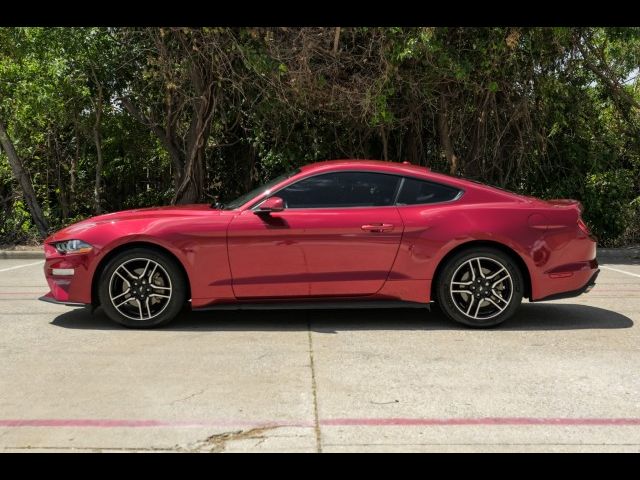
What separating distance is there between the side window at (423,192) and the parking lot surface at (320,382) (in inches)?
45.0

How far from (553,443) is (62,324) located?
4.58 meters

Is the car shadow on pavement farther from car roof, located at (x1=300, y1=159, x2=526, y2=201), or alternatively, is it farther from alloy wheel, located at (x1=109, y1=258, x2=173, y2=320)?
car roof, located at (x1=300, y1=159, x2=526, y2=201)

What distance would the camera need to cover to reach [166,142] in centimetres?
1405

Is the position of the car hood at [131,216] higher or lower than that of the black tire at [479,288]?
higher

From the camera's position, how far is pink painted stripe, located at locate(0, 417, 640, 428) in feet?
12.7

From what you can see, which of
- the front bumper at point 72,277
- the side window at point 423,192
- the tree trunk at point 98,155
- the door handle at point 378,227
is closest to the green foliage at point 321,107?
the tree trunk at point 98,155

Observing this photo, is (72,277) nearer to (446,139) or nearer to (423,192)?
(423,192)

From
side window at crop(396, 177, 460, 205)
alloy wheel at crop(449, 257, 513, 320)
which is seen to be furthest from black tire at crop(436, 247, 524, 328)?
side window at crop(396, 177, 460, 205)

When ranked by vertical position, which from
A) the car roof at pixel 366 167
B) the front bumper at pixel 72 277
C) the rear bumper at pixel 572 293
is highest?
the car roof at pixel 366 167

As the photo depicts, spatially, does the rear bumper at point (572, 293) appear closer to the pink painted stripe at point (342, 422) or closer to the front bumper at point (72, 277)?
the pink painted stripe at point (342, 422)

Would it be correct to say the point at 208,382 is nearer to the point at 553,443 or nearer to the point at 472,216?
the point at 553,443

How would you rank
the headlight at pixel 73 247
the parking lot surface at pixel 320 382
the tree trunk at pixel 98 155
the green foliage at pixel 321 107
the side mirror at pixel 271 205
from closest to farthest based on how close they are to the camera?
1. the parking lot surface at pixel 320 382
2. the side mirror at pixel 271 205
3. the headlight at pixel 73 247
4. the green foliage at pixel 321 107
5. the tree trunk at pixel 98 155

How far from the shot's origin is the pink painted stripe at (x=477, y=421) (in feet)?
12.7
